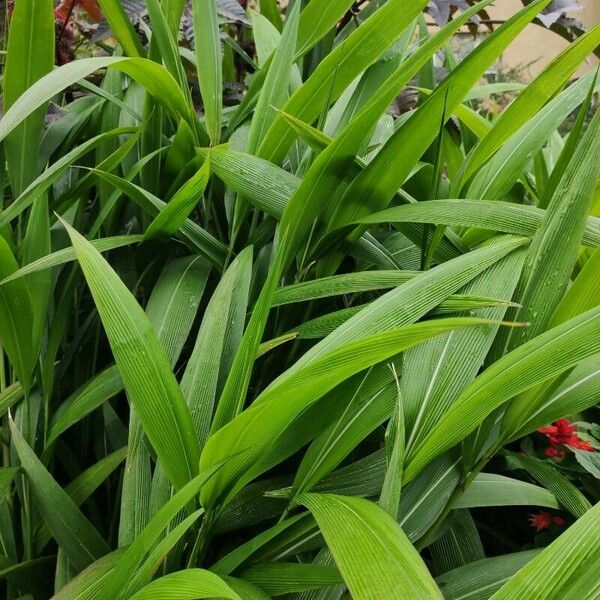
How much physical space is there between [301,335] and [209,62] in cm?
24

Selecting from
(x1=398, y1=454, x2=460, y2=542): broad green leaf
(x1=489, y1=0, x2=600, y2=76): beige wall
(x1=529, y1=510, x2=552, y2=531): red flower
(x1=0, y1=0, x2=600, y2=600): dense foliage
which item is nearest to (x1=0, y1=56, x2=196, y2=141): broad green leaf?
(x1=0, y1=0, x2=600, y2=600): dense foliage

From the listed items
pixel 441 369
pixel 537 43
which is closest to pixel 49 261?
pixel 441 369

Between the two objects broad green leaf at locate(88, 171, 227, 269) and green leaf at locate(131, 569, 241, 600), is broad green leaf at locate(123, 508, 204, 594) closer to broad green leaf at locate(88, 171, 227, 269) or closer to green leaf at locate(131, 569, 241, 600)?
green leaf at locate(131, 569, 241, 600)

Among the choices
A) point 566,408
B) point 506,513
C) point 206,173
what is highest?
point 206,173

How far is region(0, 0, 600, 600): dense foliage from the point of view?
34cm

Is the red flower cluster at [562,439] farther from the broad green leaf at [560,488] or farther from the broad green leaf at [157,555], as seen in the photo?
the broad green leaf at [157,555]

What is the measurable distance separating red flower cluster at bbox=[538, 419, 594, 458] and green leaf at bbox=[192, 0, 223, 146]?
0.36 metres

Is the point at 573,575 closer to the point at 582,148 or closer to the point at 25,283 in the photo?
the point at 582,148

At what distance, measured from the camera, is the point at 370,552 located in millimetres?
274

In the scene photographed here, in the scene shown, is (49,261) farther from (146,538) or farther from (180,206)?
(146,538)

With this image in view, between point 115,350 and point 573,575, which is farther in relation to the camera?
point 115,350

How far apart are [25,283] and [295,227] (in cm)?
19

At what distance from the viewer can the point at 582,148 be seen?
→ 391 millimetres

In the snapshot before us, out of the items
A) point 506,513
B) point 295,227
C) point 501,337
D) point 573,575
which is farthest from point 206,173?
point 506,513
